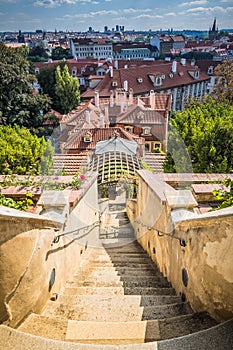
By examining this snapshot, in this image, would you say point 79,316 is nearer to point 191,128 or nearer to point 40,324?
point 40,324

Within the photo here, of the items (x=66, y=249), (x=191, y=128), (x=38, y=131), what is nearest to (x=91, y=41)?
(x=38, y=131)

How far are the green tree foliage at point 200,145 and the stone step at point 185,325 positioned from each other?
7.18 m

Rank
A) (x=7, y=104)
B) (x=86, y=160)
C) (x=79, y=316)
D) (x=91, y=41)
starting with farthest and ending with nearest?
(x=91, y=41)
(x=7, y=104)
(x=86, y=160)
(x=79, y=316)

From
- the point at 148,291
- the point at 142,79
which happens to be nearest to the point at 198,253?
the point at 148,291

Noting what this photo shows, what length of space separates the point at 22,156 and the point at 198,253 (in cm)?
745

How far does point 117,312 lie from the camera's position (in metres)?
3.11

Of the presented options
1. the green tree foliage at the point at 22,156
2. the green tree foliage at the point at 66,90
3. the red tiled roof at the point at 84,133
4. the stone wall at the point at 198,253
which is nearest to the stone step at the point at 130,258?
the stone wall at the point at 198,253

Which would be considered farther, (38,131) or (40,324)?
(38,131)

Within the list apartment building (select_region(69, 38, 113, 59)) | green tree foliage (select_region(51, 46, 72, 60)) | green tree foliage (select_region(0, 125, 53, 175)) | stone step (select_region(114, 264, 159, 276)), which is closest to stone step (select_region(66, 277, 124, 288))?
stone step (select_region(114, 264, 159, 276))

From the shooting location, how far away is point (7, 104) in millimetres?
20484

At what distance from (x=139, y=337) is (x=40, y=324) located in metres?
0.85

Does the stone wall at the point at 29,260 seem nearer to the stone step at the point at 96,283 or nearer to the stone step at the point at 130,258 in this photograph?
the stone step at the point at 96,283

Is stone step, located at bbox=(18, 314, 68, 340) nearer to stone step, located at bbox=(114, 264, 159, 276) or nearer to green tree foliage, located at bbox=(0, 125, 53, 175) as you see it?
stone step, located at bbox=(114, 264, 159, 276)

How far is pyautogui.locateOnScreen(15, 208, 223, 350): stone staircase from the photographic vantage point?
251 centimetres
